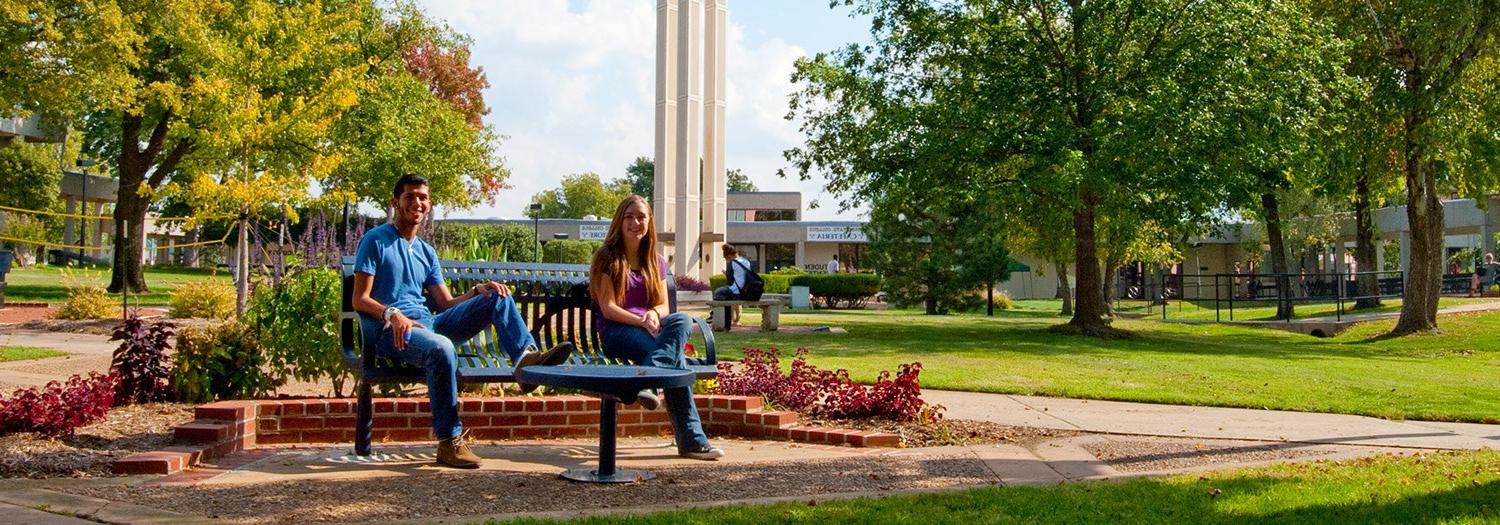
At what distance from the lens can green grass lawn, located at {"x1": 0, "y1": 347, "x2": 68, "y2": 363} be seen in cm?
1124

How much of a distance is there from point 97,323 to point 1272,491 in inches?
607

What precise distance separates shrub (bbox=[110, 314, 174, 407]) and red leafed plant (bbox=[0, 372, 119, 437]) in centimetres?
54

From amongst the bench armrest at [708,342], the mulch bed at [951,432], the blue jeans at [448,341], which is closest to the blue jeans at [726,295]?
the mulch bed at [951,432]

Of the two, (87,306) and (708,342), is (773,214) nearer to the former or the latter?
(87,306)

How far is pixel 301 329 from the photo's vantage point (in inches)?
288

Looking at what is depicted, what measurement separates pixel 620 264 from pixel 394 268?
1.12 metres

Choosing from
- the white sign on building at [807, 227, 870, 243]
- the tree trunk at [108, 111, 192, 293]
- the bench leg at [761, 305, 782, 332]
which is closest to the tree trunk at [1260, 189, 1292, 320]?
the bench leg at [761, 305, 782, 332]

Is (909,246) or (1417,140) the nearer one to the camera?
(1417,140)

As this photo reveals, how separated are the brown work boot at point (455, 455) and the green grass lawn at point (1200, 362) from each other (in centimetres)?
530

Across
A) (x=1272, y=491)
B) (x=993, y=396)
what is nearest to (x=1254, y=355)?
(x=993, y=396)

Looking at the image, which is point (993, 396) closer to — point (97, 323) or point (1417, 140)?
point (97, 323)

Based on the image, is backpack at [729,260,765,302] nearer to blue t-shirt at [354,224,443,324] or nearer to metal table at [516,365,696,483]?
blue t-shirt at [354,224,443,324]

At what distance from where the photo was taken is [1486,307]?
26.5 m

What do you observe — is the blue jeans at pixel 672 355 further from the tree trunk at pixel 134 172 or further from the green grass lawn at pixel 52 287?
the tree trunk at pixel 134 172
